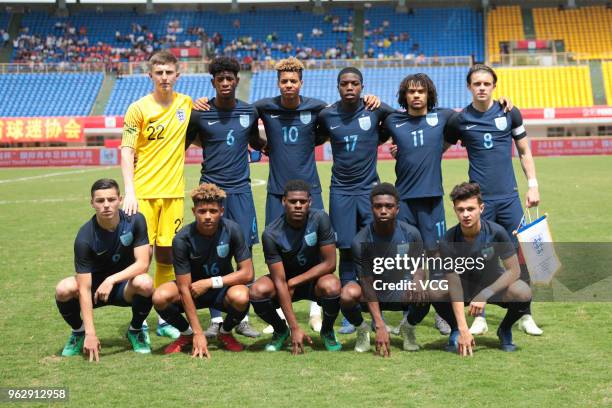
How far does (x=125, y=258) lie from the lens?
19.4 feet

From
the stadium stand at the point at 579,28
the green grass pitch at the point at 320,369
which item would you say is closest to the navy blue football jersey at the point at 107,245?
the green grass pitch at the point at 320,369

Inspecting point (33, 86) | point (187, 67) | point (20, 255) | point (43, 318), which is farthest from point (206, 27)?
point (43, 318)

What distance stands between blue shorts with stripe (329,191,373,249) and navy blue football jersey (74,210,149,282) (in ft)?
5.16

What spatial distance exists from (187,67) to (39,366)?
125 feet

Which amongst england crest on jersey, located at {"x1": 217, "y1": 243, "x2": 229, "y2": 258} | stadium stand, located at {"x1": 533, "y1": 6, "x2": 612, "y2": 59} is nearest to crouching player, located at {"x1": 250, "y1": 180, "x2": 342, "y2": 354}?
england crest on jersey, located at {"x1": 217, "y1": 243, "x2": 229, "y2": 258}

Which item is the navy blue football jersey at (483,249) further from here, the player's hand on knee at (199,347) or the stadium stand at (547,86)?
the stadium stand at (547,86)

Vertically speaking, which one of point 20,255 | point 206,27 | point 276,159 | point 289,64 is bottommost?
point 20,255

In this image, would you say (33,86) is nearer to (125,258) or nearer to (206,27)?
(206,27)

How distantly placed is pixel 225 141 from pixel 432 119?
1.70 meters

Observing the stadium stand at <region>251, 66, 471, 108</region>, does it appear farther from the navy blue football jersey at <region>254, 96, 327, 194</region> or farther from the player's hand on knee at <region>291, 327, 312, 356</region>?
the player's hand on knee at <region>291, 327, 312, 356</region>

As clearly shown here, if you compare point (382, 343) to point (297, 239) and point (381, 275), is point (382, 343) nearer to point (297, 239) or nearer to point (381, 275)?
point (381, 275)

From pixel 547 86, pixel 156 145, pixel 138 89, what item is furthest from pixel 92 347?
Result: pixel 138 89

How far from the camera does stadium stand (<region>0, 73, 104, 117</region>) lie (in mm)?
40125

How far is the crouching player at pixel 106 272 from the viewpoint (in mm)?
5656
